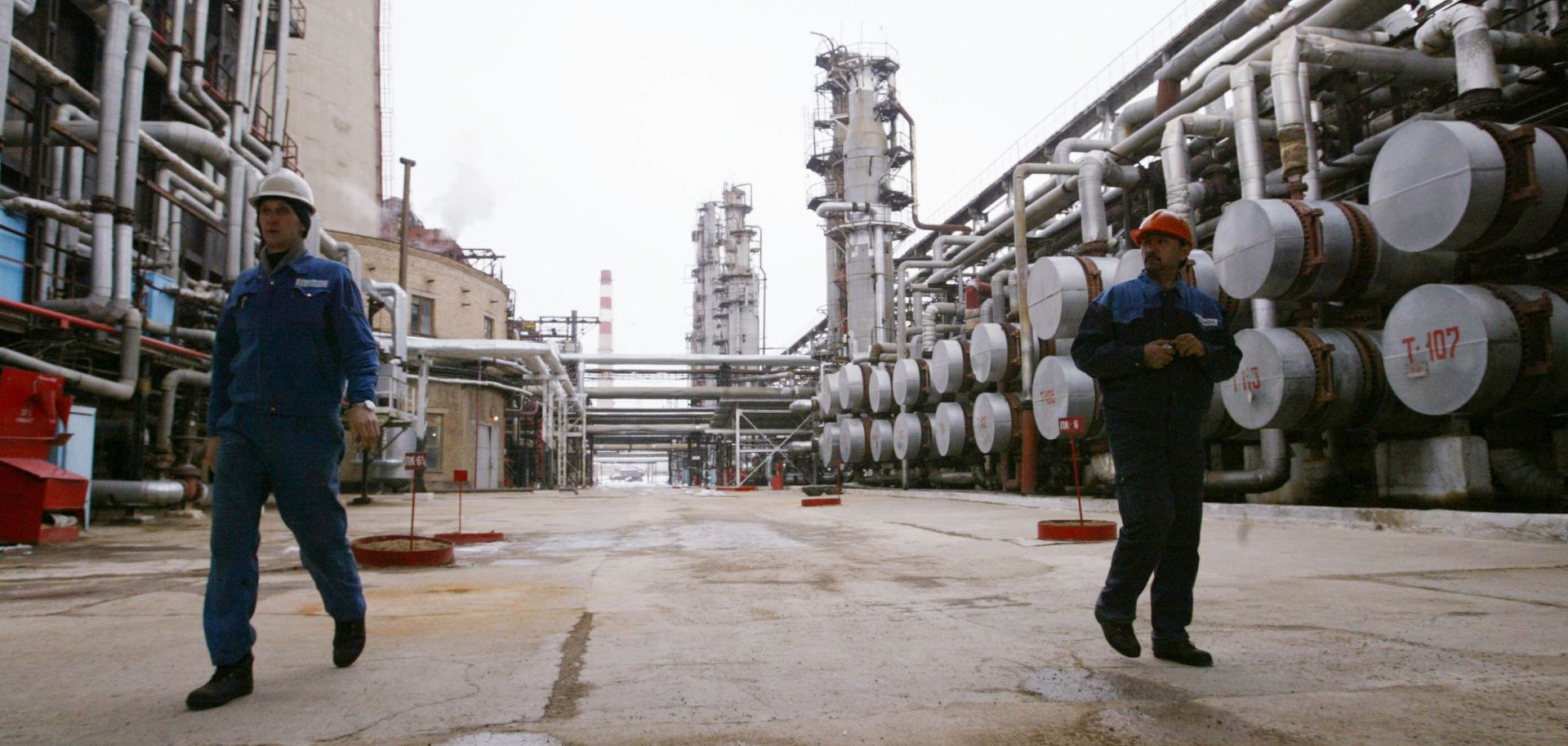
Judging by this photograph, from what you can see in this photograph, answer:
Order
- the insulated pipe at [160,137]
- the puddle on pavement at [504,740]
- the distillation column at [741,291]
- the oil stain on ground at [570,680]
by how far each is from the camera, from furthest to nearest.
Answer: the distillation column at [741,291] → the insulated pipe at [160,137] → the oil stain on ground at [570,680] → the puddle on pavement at [504,740]

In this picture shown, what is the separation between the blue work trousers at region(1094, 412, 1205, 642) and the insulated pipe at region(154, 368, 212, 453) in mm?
10703

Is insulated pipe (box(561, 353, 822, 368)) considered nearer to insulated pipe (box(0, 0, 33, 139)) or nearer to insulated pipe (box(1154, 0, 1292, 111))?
insulated pipe (box(1154, 0, 1292, 111))

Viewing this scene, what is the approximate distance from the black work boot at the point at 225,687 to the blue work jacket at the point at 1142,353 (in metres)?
2.40

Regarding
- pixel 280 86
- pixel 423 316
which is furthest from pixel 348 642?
pixel 423 316

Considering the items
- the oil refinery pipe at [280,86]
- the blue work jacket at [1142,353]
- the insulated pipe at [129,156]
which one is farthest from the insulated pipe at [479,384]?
the blue work jacket at [1142,353]

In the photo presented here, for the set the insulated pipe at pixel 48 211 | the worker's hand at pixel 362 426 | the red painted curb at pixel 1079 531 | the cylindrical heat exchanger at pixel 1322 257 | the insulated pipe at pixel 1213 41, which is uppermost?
the insulated pipe at pixel 1213 41

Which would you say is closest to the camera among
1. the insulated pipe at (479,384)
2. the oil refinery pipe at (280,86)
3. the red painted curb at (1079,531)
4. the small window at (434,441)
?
the red painted curb at (1079,531)

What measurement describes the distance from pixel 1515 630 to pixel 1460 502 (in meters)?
4.90

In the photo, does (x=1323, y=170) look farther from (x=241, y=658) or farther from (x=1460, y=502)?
(x=241, y=658)

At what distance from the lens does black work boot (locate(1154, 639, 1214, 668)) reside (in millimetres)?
2346

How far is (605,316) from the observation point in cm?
5203

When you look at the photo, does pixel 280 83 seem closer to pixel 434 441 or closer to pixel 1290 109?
pixel 434 441

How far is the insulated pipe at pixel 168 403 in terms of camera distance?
1028 centimetres

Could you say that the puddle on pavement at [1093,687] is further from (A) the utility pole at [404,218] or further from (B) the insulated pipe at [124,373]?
(A) the utility pole at [404,218]
